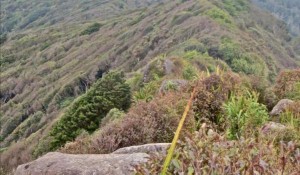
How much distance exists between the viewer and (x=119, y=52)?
93.0 m

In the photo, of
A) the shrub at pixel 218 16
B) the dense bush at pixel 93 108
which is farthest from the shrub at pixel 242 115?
the shrub at pixel 218 16

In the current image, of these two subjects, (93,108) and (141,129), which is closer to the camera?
(141,129)

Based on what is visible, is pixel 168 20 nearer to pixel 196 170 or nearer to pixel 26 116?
pixel 26 116

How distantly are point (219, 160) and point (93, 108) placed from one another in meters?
18.7

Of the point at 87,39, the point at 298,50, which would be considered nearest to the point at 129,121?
the point at 87,39

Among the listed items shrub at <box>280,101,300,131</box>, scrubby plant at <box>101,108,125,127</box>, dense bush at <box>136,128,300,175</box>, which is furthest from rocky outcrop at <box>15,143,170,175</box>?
scrubby plant at <box>101,108,125,127</box>

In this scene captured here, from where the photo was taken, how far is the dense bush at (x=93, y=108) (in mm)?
22141

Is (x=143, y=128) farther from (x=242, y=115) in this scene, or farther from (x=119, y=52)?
(x=119, y=52)

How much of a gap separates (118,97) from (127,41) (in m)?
76.0

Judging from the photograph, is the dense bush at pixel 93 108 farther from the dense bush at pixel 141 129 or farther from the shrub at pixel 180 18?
the shrub at pixel 180 18

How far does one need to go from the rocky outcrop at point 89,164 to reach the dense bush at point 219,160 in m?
1.44

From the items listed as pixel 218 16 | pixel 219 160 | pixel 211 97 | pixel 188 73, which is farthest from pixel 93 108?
pixel 218 16

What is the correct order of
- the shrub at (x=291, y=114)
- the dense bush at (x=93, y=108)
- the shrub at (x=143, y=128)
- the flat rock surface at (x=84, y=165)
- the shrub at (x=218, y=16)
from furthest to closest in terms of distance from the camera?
the shrub at (x=218, y=16), the dense bush at (x=93, y=108), the shrub at (x=291, y=114), the shrub at (x=143, y=128), the flat rock surface at (x=84, y=165)

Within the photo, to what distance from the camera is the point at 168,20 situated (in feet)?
324
